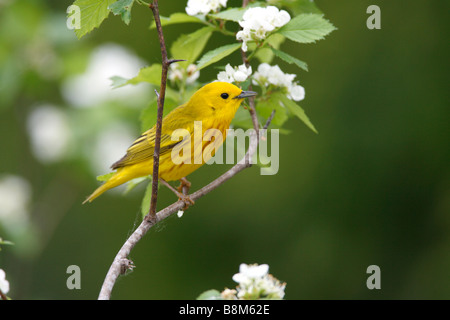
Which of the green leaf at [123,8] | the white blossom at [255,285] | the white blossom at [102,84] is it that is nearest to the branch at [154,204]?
the green leaf at [123,8]

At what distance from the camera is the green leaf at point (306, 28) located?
2951 mm

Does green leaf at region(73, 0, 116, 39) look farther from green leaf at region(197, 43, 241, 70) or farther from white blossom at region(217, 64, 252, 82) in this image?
white blossom at region(217, 64, 252, 82)

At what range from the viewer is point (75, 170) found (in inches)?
210

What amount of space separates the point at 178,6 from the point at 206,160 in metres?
4.68

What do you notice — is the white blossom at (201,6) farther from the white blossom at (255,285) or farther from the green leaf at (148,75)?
the white blossom at (255,285)

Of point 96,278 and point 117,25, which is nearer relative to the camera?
point 96,278

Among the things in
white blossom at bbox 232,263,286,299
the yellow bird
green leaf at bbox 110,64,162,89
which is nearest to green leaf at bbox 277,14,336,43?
the yellow bird

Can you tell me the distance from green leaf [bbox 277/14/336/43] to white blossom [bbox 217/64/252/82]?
0.25 m

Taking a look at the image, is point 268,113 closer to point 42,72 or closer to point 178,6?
point 42,72

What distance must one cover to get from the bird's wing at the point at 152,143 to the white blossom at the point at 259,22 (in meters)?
0.94

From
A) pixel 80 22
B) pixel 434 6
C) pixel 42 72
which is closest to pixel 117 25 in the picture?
pixel 42 72

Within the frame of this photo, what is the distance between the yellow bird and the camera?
360 centimetres

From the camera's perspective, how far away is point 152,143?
3689 millimetres

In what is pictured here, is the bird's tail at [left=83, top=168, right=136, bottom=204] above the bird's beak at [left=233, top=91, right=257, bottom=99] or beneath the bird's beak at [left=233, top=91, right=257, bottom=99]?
beneath
